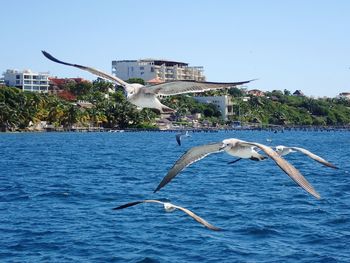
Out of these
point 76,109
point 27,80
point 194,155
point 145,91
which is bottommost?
point 194,155

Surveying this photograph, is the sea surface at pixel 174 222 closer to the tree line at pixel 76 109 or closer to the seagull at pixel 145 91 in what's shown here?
the seagull at pixel 145 91

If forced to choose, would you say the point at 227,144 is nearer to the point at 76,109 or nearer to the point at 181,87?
the point at 181,87

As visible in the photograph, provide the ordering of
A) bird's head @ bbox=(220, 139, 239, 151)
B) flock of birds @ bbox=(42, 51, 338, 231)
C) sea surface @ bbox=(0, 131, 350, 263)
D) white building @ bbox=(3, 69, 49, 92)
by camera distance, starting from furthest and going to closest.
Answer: white building @ bbox=(3, 69, 49, 92)
sea surface @ bbox=(0, 131, 350, 263)
bird's head @ bbox=(220, 139, 239, 151)
flock of birds @ bbox=(42, 51, 338, 231)

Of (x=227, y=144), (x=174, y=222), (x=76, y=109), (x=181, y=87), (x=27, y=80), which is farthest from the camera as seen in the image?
(x=27, y=80)

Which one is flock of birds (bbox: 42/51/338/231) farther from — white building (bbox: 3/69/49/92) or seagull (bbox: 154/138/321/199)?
white building (bbox: 3/69/49/92)

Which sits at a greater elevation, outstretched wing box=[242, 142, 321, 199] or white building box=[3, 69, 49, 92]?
white building box=[3, 69, 49, 92]

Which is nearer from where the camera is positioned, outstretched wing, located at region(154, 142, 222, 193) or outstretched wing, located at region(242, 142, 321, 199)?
outstretched wing, located at region(242, 142, 321, 199)

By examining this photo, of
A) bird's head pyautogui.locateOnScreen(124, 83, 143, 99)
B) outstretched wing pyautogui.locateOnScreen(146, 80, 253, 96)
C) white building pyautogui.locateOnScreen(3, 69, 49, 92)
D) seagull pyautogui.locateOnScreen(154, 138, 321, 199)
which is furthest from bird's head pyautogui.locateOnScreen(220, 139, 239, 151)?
white building pyautogui.locateOnScreen(3, 69, 49, 92)

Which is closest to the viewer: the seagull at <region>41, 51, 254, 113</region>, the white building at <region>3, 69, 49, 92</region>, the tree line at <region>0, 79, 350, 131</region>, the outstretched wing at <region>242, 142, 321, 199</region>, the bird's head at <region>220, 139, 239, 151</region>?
the outstretched wing at <region>242, 142, 321, 199</region>

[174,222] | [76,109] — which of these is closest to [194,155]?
[174,222]

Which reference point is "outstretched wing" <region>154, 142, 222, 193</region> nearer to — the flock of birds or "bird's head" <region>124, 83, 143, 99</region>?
the flock of birds

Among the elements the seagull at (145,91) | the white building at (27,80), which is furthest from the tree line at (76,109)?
the seagull at (145,91)

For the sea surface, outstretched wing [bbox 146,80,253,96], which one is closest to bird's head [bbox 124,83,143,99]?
outstretched wing [bbox 146,80,253,96]

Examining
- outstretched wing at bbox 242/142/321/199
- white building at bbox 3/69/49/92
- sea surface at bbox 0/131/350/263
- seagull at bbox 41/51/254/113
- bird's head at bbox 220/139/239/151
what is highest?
white building at bbox 3/69/49/92
